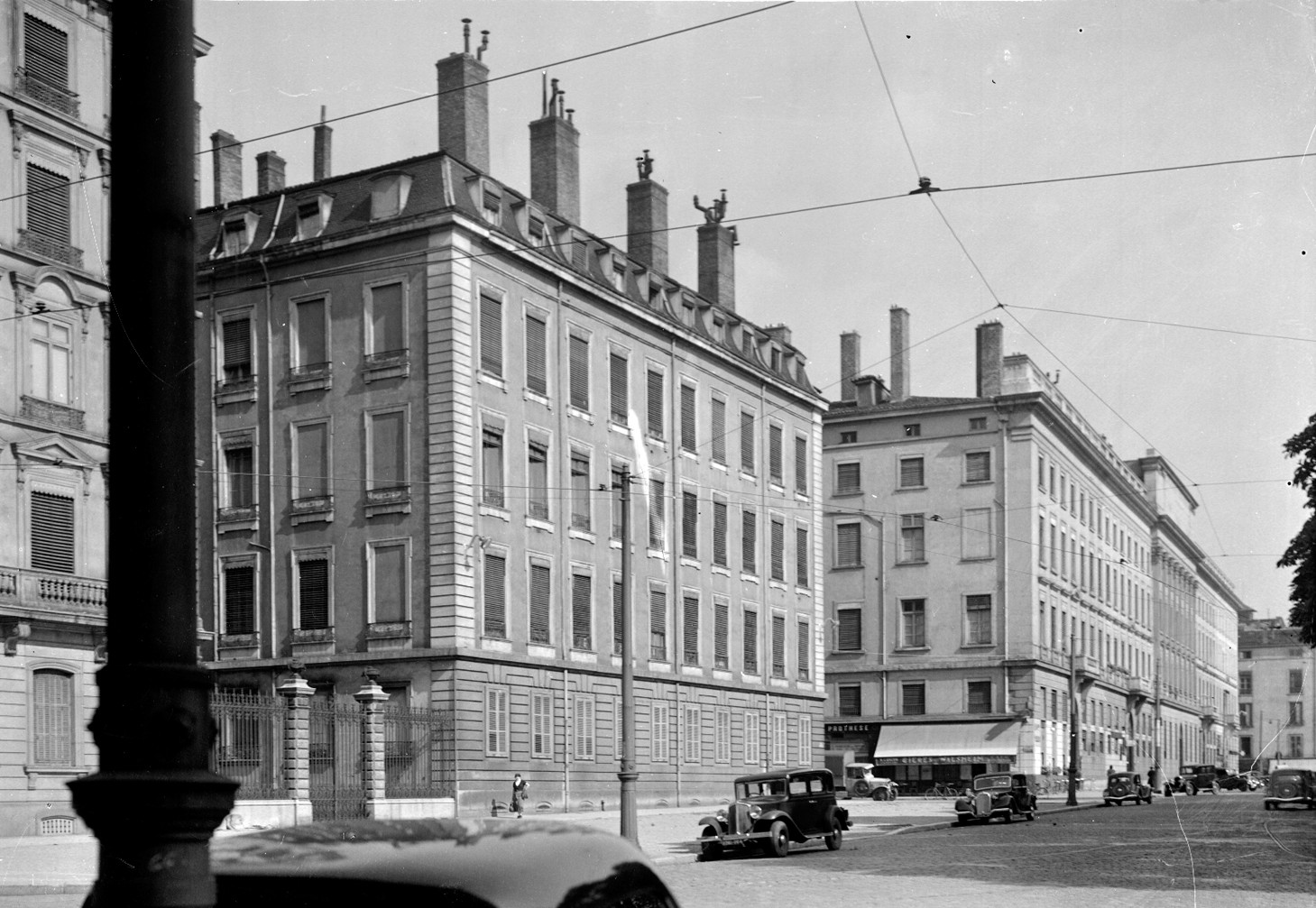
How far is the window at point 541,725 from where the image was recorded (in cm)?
3712

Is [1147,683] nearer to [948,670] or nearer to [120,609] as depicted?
[948,670]

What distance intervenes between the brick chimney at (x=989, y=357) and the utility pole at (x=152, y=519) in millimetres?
67572

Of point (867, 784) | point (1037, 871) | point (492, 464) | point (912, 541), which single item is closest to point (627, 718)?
point (1037, 871)

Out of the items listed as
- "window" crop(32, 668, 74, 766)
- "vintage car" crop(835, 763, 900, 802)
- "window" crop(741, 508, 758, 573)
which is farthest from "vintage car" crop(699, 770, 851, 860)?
"vintage car" crop(835, 763, 900, 802)

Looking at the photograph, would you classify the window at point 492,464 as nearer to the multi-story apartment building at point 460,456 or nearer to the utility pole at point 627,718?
the multi-story apartment building at point 460,456

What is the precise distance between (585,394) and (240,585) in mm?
10165

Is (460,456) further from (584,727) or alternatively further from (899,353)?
(899,353)

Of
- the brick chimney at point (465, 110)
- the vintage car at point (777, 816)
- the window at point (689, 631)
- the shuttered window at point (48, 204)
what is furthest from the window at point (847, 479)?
the shuttered window at point (48, 204)

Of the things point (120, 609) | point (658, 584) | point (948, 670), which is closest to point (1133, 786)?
point (948, 670)

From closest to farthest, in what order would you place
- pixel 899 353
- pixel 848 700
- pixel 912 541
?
pixel 848 700 → pixel 912 541 → pixel 899 353

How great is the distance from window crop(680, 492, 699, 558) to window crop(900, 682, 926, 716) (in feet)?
80.5

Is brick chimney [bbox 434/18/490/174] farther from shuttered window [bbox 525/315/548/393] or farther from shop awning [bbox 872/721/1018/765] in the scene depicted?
shop awning [bbox 872/721/1018/765]

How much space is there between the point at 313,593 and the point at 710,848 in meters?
15.2

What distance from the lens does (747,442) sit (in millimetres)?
49375
